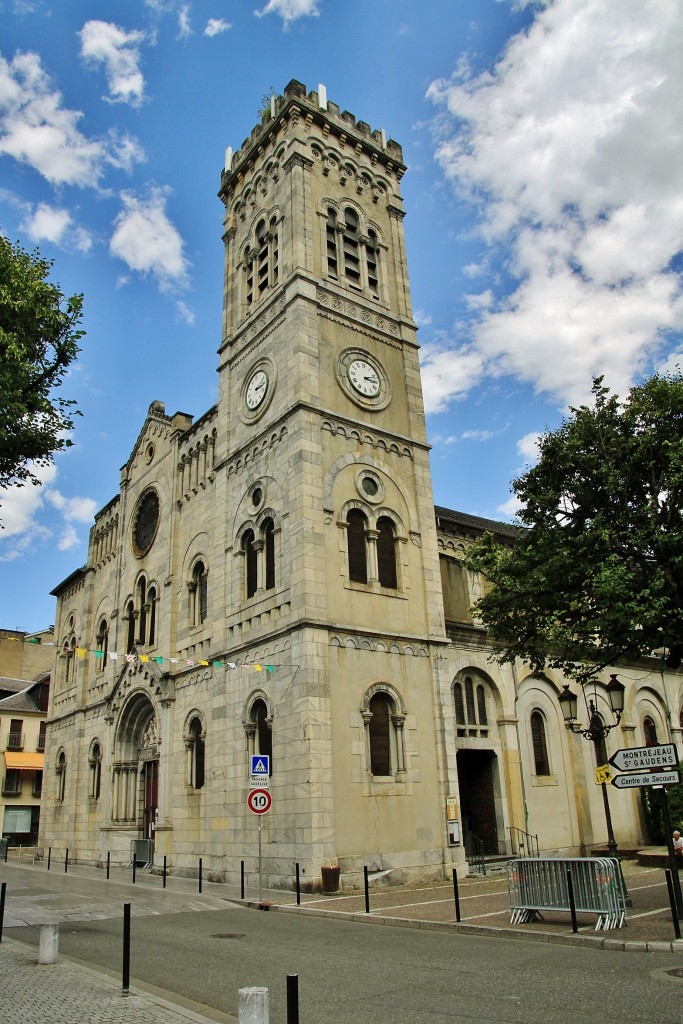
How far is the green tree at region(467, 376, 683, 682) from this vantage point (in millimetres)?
14727

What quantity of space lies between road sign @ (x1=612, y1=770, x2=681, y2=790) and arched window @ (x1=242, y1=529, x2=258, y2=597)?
13.9 m

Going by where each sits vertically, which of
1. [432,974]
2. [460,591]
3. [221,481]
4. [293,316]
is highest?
[293,316]

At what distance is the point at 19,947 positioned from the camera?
11562mm

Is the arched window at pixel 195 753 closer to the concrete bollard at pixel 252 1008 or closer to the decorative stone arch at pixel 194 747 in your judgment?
the decorative stone arch at pixel 194 747

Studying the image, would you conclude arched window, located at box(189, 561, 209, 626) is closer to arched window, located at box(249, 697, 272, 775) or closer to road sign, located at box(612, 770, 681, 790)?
arched window, located at box(249, 697, 272, 775)

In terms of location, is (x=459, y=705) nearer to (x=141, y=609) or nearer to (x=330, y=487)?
(x=330, y=487)

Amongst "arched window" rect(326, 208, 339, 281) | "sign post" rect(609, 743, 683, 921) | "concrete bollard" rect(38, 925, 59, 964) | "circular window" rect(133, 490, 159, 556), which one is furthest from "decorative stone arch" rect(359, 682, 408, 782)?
"arched window" rect(326, 208, 339, 281)

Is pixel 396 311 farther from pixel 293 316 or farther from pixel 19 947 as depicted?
pixel 19 947

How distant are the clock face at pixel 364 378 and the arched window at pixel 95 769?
20.2 metres

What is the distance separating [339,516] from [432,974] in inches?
580

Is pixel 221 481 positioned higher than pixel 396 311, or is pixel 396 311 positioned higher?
pixel 396 311

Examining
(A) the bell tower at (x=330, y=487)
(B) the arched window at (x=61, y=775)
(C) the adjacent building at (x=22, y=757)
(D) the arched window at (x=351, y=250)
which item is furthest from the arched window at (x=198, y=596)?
(C) the adjacent building at (x=22, y=757)

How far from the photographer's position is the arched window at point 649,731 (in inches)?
1347

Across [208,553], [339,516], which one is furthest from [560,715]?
[208,553]
